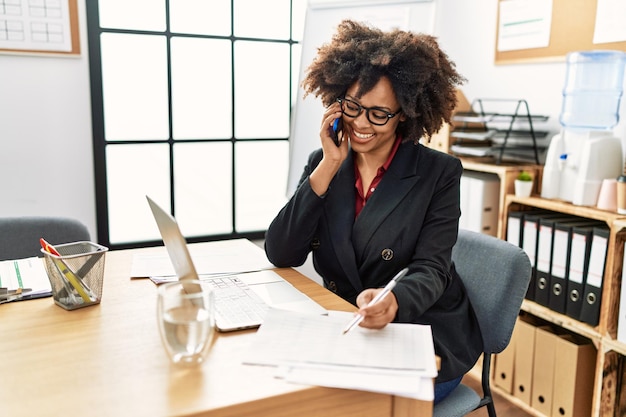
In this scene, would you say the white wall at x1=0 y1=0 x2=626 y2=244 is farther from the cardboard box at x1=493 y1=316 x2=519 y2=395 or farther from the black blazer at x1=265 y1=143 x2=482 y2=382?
the black blazer at x1=265 y1=143 x2=482 y2=382

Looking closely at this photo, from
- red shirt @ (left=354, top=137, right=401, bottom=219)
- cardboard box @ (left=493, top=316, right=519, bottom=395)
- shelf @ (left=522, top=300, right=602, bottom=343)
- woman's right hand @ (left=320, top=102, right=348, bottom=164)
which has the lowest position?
cardboard box @ (left=493, top=316, right=519, bottom=395)

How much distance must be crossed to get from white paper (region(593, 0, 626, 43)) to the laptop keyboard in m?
1.77

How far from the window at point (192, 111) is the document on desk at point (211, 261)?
1.26 meters

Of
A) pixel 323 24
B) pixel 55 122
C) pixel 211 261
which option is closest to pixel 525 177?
pixel 323 24

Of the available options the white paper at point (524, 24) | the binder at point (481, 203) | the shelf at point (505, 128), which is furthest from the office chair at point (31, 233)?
the white paper at point (524, 24)

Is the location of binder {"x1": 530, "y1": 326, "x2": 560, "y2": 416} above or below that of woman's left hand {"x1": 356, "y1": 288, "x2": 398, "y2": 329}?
Answer: below

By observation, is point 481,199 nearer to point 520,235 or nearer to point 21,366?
point 520,235

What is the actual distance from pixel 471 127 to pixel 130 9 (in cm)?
173

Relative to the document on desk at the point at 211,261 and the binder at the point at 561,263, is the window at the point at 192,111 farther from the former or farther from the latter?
the binder at the point at 561,263

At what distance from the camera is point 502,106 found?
2.74 m

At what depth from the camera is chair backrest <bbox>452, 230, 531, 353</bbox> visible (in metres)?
1.45

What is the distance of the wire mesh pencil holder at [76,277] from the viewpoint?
1.18m

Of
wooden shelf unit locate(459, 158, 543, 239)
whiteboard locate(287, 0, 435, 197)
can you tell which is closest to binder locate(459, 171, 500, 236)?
wooden shelf unit locate(459, 158, 543, 239)

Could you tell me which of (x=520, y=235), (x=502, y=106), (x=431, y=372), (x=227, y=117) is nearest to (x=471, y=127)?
(x=502, y=106)
